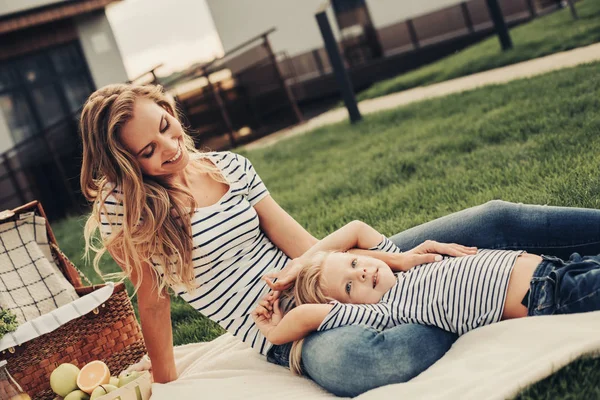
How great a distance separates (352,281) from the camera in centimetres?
240

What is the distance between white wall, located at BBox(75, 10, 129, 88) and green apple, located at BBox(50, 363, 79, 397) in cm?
1263

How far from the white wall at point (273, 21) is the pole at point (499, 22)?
9716 mm

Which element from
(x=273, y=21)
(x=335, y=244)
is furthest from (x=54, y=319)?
(x=273, y=21)

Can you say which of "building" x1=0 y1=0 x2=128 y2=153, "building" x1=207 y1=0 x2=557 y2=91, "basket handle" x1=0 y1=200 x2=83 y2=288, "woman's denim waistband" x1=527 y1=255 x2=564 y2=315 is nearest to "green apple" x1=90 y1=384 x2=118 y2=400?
"basket handle" x1=0 y1=200 x2=83 y2=288

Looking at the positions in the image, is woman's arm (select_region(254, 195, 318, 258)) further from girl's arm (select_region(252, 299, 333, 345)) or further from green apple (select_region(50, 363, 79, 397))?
green apple (select_region(50, 363, 79, 397))

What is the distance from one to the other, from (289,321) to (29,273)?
6.18ft

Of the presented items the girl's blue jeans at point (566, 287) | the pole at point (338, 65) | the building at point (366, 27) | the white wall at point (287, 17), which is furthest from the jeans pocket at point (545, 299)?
the white wall at point (287, 17)

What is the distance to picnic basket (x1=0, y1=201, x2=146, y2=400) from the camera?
2971mm

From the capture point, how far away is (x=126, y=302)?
3279mm

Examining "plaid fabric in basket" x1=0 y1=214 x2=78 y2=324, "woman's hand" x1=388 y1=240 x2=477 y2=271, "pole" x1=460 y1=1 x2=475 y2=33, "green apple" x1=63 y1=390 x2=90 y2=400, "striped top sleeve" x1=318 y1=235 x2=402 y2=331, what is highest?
"pole" x1=460 y1=1 x2=475 y2=33

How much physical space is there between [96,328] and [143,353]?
285 mm

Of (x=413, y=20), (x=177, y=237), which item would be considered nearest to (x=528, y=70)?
(x=177, y=237)

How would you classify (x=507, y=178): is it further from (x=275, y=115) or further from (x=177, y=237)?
(x=275, y=115)

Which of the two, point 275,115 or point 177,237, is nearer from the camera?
point 177,237
